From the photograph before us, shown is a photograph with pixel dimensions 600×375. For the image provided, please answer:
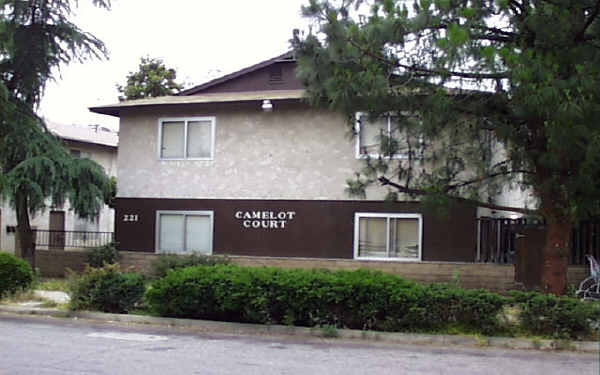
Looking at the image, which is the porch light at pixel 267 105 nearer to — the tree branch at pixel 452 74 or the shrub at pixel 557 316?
the tree branch at pixel 452 74

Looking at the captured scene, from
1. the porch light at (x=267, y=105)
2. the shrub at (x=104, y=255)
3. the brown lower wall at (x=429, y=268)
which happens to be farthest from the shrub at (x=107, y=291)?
the porch light at (x=267, y=105)

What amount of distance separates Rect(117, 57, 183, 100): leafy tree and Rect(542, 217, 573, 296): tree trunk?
32655mm

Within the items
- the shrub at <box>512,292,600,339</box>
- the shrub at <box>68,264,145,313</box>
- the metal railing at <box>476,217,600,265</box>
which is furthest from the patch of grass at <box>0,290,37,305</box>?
the metal railing at <box>476,217,600,265</box>

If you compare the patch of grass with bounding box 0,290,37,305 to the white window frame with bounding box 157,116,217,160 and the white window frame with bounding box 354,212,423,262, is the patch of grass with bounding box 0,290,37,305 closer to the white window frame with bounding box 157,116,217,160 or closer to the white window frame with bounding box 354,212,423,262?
the white window frame with bounding box 157,116,217,160

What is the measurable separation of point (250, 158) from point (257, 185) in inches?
31.1

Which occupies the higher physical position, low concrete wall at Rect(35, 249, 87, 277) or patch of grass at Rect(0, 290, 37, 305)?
low concrete wall at Rect(35, 249, 87, 277)

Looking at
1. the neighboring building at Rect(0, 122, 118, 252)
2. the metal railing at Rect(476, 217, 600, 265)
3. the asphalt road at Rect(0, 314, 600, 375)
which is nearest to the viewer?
the asphalt road at Rect(0, 314, 600, 375)

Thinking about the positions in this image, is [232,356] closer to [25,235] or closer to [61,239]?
[25,235]

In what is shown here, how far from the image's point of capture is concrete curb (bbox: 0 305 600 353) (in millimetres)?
11016

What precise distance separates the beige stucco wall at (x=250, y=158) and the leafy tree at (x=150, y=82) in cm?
2134

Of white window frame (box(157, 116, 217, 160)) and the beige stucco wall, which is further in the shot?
white window frame (box(157, 116, 217, 160))

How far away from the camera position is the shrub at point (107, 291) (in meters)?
13.6

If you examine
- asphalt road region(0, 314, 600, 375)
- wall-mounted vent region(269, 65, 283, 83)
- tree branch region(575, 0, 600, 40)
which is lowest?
asphalt road region(0, 314, 600, 375)

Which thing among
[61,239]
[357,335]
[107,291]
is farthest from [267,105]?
[61,239]
